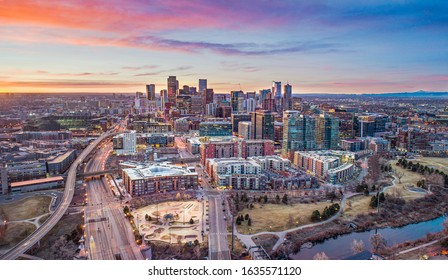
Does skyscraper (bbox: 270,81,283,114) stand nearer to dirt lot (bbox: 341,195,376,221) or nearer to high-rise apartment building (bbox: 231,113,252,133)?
high-rise apartment building (bbox: 231,113,252,133)

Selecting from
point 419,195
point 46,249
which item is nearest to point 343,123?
point 419,195

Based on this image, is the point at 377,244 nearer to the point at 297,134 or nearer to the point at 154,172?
the point at 154,172

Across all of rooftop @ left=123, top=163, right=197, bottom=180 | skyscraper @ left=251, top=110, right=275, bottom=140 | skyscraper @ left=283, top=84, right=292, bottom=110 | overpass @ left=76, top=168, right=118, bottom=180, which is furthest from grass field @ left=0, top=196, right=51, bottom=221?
skyscraper @ left=283, top=84, right=292, bottom=110

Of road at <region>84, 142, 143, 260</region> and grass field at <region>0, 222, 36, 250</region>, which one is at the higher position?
grass field at <region>0, 222, 36, 250</region>

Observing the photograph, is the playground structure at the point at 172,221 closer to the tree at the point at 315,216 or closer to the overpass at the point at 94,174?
the tree at the point at 315,216

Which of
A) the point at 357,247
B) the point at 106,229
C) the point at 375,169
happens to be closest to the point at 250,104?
the point at 375,169
